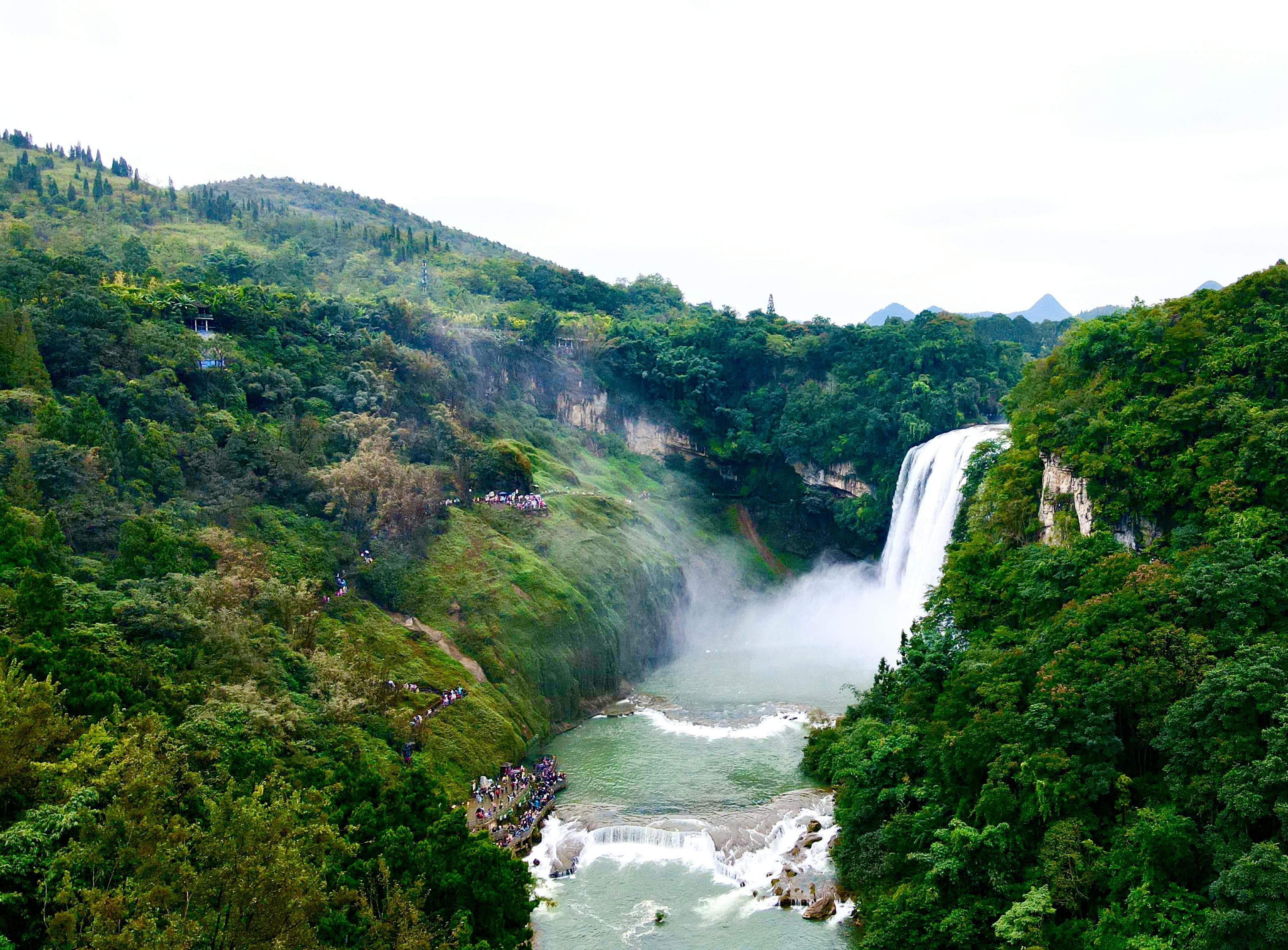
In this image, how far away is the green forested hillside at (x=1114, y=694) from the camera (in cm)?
2022

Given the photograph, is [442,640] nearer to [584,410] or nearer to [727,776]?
[727,776]

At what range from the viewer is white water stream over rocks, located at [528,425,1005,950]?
2605 cm

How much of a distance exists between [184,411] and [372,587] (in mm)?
10695

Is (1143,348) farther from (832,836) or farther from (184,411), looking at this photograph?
(184,411)

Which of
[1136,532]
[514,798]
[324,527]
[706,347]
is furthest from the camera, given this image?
[706,347]

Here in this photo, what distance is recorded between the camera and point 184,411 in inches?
1542

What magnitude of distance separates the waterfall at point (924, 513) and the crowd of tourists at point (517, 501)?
61.3 ft

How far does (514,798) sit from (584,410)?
134 ft

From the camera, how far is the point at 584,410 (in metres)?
69.5

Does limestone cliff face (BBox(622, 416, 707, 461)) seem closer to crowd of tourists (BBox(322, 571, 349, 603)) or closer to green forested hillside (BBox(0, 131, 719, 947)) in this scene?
green forested hillside (BBox(0, 131, 719, 947))

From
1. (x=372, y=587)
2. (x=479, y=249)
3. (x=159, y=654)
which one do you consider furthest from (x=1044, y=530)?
(x=479, y=249)

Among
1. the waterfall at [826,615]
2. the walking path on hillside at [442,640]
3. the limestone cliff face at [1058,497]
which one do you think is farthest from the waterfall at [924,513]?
the walking path on hillside at [442,640]

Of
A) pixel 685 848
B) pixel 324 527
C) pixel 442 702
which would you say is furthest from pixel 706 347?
pixel 685 848

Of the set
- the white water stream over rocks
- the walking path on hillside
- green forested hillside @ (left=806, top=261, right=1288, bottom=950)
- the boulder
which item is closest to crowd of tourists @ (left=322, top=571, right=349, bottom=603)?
the walking path on hillside
